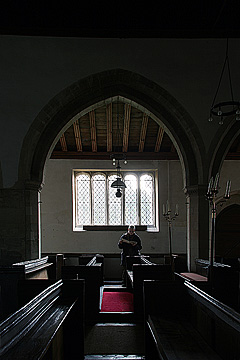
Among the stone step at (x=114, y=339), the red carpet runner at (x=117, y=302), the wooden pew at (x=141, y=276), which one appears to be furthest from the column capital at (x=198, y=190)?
the stone step at (x=114, y=339)

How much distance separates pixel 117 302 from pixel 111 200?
20.6ft

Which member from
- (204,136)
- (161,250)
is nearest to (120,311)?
(204,136)

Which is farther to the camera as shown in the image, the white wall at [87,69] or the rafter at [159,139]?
the rafter at [159,139]

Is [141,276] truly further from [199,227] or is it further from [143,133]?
[143,133]

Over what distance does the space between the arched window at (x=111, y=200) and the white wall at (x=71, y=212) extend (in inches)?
14.1

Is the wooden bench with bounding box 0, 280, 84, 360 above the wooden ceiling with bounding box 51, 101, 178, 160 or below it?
below

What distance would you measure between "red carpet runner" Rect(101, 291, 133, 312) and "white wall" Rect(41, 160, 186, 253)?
190 inches

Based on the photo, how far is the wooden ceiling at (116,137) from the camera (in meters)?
9.76

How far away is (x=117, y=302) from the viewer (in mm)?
5777

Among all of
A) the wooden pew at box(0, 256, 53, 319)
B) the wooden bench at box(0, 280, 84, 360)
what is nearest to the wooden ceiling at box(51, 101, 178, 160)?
the wooden pew at box(0, 256, 53, 319)

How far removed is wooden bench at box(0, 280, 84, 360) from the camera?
1.92 meters

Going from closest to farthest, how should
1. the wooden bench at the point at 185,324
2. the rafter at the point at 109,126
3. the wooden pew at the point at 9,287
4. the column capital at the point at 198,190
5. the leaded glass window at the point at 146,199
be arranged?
the wooden bench at the point at 185,324 → the wooden pew at the point at 9,287 → the column capital at the point at 198,190 → the rafter at the point at 109,126 → the leaded glass window at the point at 146,199

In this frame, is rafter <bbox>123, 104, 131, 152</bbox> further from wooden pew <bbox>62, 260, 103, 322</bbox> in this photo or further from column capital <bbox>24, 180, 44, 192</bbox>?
wooden pew <bbox>62, 260, 103, 322</bbox>

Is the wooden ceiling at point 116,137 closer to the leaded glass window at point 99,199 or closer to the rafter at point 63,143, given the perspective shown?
the rafter at point 63,143
